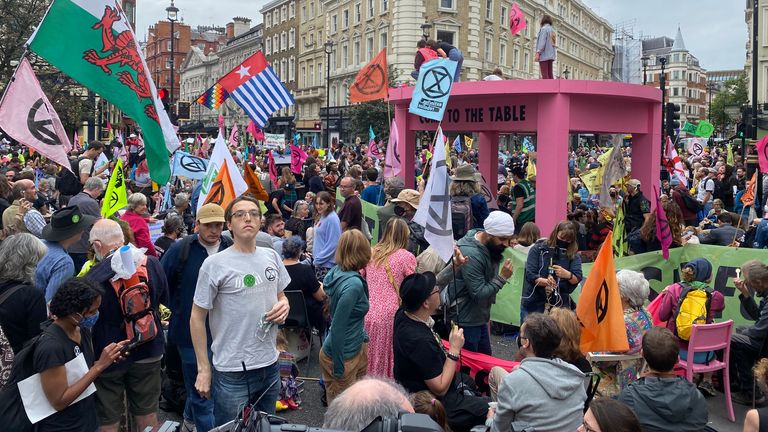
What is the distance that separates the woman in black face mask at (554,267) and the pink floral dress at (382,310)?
5.14 ft

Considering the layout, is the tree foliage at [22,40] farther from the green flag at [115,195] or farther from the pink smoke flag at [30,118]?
the pink smoke flag at [30,118]

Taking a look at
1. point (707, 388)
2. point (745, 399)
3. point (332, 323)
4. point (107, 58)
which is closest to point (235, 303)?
point (332, 323)

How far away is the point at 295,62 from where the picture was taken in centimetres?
6844

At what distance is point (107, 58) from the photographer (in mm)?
5949

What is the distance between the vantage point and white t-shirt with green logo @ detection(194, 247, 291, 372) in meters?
Result: 4.02

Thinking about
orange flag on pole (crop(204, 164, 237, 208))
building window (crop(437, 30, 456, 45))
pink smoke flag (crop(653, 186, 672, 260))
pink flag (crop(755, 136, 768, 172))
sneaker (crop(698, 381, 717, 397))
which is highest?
building window (crop(437, 30, 456, 45))

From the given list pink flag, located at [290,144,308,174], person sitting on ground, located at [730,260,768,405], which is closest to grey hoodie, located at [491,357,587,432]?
person sitting on ground, located at [730,260,768,405]

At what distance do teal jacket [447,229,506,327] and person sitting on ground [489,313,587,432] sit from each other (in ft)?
6.45

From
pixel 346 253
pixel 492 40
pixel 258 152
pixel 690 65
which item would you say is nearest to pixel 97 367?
pixel 346 253

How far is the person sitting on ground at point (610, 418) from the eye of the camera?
303cm

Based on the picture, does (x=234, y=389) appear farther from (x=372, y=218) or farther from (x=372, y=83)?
(x=372, y=83)

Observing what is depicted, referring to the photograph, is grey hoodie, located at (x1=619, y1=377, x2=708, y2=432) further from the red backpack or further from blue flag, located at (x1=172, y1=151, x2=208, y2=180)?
blue flag, located at (x1=172, y1=151, x2=208, y2=180)

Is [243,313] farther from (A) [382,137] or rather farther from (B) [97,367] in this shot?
(A) [382,137]

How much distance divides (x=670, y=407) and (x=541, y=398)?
0.85 m
